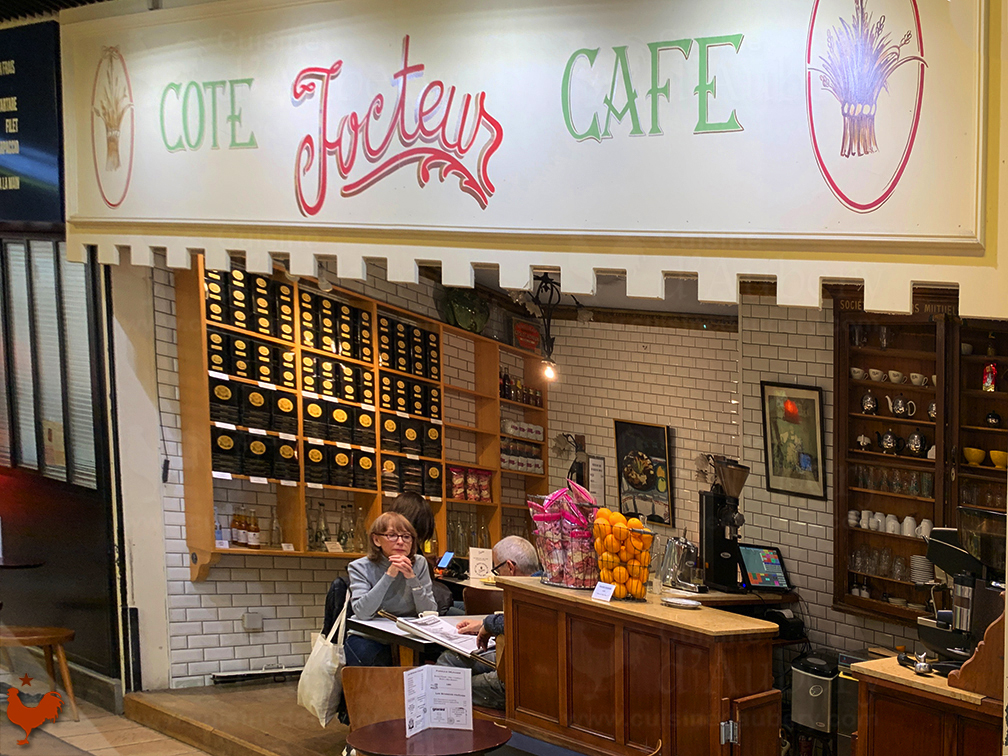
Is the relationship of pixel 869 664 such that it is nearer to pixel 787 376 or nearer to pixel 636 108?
pixel 787 376

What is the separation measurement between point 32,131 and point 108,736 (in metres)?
2.83

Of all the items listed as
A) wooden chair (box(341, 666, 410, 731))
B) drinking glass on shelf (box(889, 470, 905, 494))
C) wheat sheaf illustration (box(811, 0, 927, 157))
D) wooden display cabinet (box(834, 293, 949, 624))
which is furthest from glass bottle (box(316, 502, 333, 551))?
wheat sheaf illustration (box(811, 0, 927, 157))

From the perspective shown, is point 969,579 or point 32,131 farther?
point 32,131

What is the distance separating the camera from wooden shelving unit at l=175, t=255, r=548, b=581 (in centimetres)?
457

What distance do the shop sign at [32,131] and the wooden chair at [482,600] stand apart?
265 centimetres

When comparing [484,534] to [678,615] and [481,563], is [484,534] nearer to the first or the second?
[481,563]

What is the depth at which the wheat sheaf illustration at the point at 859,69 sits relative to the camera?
3.14 meters

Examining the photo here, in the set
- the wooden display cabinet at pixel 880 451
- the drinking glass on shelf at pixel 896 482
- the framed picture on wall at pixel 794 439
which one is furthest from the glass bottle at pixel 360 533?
the drinking glass on shelf at pixel 896 482

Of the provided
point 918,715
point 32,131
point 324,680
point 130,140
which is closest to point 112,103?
point 130,140

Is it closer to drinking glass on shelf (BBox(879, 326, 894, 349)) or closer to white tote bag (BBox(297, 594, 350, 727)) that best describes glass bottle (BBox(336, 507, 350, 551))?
white tote bag (BBox(297, 594, 350, 727))

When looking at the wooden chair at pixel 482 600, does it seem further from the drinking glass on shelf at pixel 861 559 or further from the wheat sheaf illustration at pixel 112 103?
the wheat sheaf illustration at pixel 112 103

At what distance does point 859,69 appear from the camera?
3.18 m

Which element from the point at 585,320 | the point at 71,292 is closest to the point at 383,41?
the point at 585,320

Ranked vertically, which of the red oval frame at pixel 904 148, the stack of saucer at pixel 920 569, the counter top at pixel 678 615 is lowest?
the counter top at pixel 678 615
